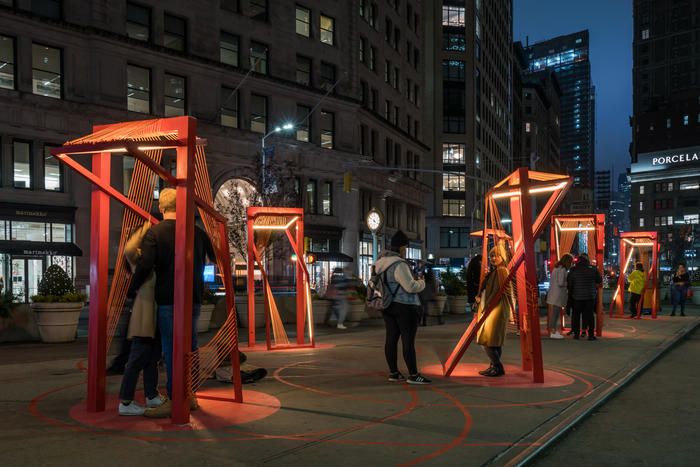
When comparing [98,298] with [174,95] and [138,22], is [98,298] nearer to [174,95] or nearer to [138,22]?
[138,22]

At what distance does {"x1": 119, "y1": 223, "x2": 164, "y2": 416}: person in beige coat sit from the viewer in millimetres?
6379

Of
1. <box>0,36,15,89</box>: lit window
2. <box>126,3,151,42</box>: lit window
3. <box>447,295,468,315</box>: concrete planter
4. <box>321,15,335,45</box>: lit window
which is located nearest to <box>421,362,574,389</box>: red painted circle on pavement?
<box>447,295,468,315</box>: concrete planter

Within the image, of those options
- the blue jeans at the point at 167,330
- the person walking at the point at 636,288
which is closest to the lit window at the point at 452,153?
the person walking at the point at 636,288

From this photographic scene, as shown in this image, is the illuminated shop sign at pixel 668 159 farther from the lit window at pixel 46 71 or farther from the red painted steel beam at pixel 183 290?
the red painted steel beam at pixel 183 290

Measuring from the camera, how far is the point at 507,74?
107375 mm

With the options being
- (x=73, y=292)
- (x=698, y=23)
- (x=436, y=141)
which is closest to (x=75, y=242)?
(x=73, y=292)

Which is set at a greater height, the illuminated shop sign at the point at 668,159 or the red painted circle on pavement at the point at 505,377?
the illuminated shop sign at the point at 668,159

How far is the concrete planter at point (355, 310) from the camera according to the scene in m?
18.6

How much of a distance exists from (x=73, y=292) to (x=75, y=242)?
16662 millimetres

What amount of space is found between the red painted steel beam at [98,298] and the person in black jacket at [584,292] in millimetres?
10411

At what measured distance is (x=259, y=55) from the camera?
38875mm

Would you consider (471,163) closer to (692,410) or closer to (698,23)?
(692,410)

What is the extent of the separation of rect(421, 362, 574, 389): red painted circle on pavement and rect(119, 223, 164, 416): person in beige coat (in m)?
4.24

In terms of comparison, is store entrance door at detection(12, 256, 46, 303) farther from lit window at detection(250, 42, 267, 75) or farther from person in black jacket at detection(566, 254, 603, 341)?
person in black jacket at detection(566, 254, 603, 341)
